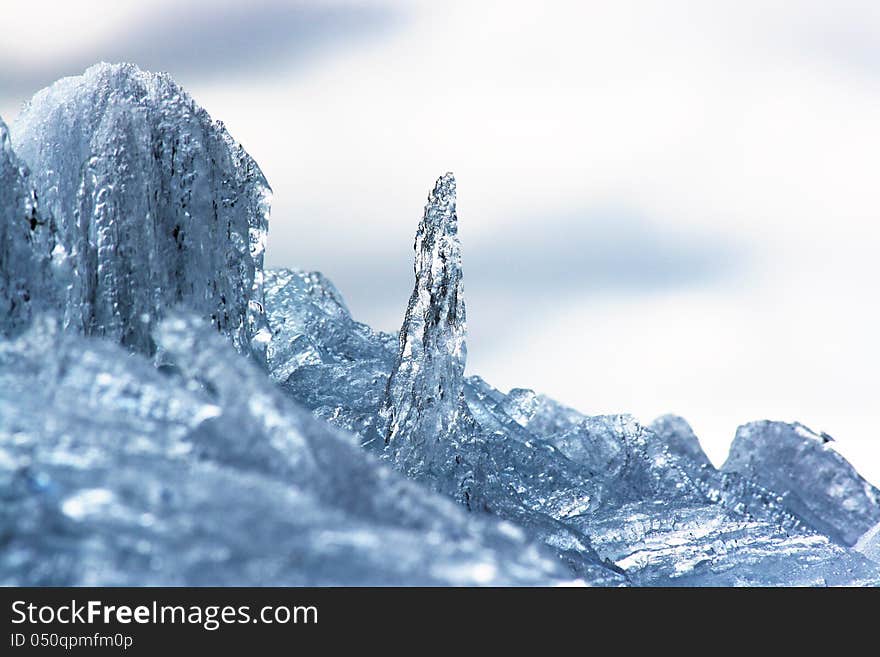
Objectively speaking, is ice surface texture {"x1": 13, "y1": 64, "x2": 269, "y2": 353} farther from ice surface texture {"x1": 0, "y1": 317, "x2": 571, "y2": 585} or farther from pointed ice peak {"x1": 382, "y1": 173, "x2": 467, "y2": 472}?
ice surface texture {"x1": 0, "y1": 317, "x2": 571, "y2": 585}

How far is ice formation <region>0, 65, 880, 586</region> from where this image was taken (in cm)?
1380

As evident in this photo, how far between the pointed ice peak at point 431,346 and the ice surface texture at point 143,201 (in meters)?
3.99

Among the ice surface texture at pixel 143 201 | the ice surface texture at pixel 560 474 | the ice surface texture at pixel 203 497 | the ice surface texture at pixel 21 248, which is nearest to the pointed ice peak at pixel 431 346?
the ice surface texture at pixel 560 474

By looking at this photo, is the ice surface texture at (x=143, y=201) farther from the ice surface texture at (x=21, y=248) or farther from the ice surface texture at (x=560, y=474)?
the ice surface texture at (x=560, y=474)

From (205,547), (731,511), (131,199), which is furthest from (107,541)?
(731,511)

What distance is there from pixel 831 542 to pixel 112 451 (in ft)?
115

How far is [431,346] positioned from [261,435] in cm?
2551

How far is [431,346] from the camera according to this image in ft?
133

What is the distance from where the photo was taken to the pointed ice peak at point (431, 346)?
131ft

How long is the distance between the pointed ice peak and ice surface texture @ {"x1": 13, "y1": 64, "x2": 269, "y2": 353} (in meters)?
3.99

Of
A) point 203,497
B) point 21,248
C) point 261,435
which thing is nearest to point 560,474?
point 21,248

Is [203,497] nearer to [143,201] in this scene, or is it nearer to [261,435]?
[261,435]

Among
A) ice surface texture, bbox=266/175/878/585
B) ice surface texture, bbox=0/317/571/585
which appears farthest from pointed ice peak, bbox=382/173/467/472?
ice surface texture, bbox=0/317/571/585

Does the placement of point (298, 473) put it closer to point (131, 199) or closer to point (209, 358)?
point (209, 358)
